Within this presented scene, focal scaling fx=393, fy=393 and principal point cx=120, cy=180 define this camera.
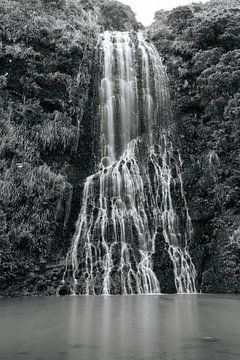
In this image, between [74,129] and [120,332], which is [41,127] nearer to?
[74,129]

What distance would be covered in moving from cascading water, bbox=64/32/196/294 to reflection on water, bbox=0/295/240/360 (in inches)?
145

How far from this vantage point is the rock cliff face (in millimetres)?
13250

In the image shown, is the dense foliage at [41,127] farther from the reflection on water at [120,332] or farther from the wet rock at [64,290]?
the reflection on water at [120,332]

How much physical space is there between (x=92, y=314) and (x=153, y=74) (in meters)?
15.7

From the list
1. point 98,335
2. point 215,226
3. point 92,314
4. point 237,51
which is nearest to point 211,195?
point 215,226

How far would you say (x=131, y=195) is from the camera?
1515 cm

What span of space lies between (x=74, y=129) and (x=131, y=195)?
4284 mm

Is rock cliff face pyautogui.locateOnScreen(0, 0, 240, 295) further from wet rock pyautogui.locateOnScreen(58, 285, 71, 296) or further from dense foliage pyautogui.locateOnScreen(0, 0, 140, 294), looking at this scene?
wet rock pyautogui.locateOnScreen(58, 285, 71, 296)

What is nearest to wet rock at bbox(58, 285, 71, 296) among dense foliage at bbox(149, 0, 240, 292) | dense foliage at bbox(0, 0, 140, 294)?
dense foliage at bbox(0, 0, 140, 294)

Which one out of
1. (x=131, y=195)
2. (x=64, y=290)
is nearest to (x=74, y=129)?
(x=131, y=195)

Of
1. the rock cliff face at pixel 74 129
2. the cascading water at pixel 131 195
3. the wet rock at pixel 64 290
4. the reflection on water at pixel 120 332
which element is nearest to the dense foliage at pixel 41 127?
the rock cliff face at pixel 74 129

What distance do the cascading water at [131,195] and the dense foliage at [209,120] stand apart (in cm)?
63

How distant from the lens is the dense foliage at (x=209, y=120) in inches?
544

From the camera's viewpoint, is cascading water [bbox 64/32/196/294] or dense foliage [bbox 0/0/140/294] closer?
cascading water [bbox 64/32/196/294]
